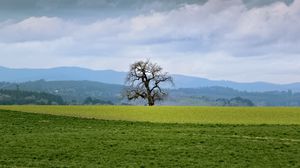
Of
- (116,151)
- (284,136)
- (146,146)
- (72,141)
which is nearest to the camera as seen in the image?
(116,151)

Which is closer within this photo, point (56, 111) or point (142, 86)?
point (56, 111)

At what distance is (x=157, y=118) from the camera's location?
69.6 m

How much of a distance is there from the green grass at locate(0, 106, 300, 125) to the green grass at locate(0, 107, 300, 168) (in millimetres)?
12250

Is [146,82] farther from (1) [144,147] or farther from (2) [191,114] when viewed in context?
(1) [144,147]

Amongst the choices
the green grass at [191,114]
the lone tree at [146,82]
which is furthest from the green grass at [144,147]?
the lone tree at [146,82]

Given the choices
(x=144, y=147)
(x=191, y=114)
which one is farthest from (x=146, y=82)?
(x=144, y=147)

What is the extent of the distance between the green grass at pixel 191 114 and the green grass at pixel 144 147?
12.2 metres

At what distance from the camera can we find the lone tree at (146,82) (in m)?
103

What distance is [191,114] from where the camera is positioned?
246 ft

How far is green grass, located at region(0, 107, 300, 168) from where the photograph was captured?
3262 cm

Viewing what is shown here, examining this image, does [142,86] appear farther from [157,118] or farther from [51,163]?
[51,163]

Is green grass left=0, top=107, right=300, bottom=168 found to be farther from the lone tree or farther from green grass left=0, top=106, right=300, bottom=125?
the lone tree

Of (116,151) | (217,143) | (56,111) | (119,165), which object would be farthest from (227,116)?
(119,165)

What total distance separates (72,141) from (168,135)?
9074 millimetres
